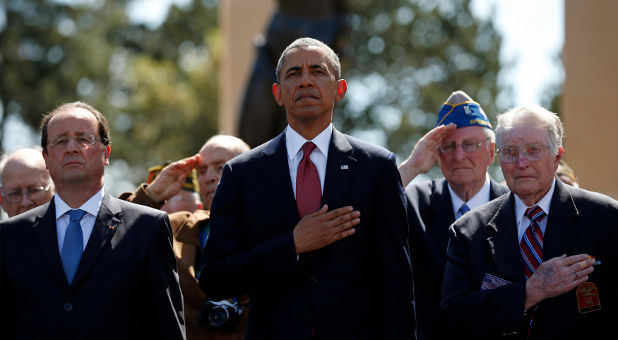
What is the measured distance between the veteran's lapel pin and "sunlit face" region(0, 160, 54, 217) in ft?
10.1

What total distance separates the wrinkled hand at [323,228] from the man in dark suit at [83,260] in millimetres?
604

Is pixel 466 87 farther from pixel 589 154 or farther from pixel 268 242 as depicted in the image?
pixel 268 242

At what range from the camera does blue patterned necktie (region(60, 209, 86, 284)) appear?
3686mm

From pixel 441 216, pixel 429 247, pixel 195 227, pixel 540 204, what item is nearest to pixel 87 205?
pixel 195 227

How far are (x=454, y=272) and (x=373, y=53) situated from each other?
25.5m

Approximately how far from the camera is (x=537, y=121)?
3947mm

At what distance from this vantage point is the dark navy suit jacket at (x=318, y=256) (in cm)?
362

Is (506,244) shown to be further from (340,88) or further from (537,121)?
(340,88)

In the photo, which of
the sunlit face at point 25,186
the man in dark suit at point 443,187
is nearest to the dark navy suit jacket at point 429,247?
the man in dark suit at point 443,187

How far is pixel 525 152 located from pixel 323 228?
1.02m

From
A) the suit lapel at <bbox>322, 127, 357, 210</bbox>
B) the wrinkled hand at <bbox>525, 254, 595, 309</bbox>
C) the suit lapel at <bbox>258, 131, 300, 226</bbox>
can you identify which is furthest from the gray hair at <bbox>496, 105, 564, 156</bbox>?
the suit lapel at <bbox>258, 131, 300, 226</bbox>

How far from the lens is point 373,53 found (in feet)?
95.1

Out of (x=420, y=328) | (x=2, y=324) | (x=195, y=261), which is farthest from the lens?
(x=195, y=261)

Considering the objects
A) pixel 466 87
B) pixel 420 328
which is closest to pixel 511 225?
pixel 420 328
